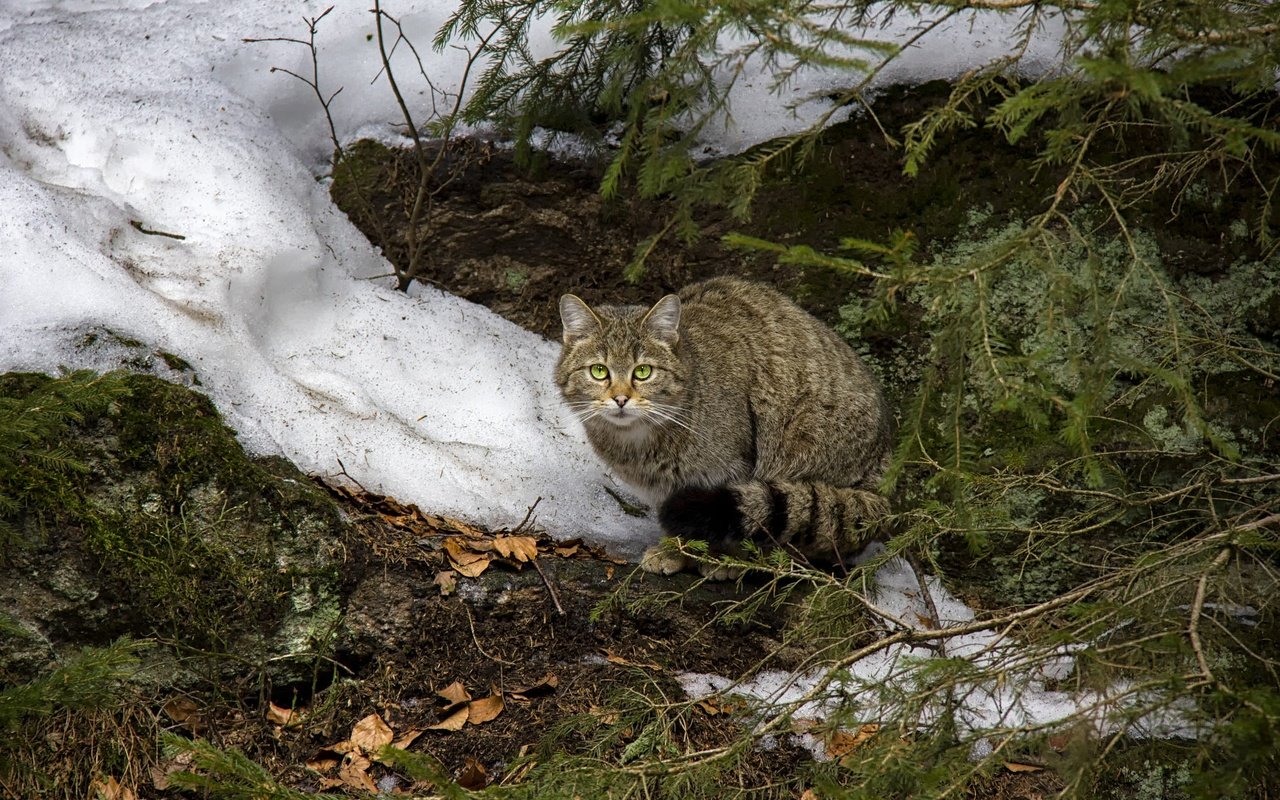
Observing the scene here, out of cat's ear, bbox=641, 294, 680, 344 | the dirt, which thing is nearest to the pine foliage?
the dirt

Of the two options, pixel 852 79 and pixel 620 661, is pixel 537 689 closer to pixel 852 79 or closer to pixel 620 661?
pixel 620 661

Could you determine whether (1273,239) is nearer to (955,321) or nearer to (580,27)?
(955,321)

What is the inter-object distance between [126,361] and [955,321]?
3.40 meters

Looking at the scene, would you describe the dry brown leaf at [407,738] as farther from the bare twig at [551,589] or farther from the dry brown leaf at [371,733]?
the bare twig at [551,589]

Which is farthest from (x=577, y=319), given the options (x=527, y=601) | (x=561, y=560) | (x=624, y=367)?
(x=527, y=601)

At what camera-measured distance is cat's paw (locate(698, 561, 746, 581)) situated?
182 inches

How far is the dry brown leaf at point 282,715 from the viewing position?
3619 millimetres

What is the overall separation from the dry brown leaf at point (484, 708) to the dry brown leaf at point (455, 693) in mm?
37

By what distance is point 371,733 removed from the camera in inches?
144

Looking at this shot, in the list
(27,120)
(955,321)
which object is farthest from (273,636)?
(27,120)

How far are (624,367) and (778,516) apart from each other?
3.58ft

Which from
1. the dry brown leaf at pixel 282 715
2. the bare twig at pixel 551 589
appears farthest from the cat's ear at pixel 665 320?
the dry brown leaf at pixel 282 715

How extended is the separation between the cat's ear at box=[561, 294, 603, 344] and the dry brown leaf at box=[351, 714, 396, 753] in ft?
7.28

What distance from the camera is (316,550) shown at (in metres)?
3.91
